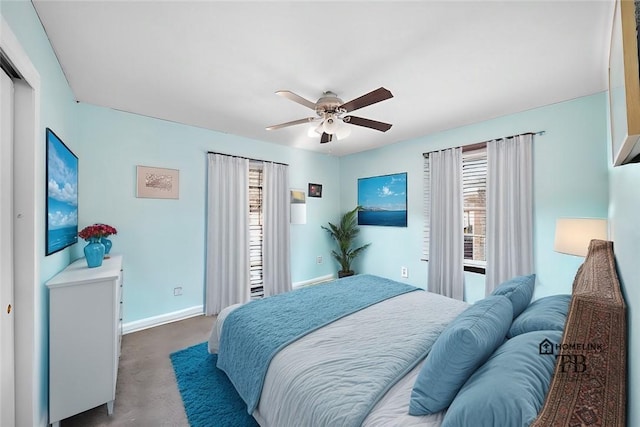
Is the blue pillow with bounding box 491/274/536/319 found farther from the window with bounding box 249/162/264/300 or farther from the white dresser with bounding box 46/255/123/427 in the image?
the window with bounding box 249/162/264/300

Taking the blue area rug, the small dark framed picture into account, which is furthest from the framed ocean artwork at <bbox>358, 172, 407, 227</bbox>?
the blue area rug

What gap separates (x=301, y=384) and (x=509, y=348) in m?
0.95

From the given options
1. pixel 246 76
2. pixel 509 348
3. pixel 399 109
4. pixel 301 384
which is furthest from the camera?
pixel 399 109

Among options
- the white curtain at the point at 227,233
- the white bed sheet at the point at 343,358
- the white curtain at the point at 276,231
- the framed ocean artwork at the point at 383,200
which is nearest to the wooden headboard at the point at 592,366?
the white bed sheet at the point at 343,358

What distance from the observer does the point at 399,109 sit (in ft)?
9.32

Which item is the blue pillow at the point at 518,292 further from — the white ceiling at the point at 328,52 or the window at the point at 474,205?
the window at the point at 474,205

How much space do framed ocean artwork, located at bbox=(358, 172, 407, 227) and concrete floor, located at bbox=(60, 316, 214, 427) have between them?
9.86ft

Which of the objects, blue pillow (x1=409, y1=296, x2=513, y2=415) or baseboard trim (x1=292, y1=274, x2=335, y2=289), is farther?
baseboard trim (x1=292, y1=274, x2=335, y2=289)

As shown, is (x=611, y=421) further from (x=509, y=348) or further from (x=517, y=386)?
(x=509, y=348)

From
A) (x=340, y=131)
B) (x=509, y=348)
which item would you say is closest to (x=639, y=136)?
(x=509, y=348)

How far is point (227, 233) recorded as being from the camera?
3.64 metres

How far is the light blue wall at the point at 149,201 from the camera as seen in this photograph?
280 cm

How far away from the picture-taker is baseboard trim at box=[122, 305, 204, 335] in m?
2.97

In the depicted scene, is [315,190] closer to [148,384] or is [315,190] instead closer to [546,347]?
[148,384]
